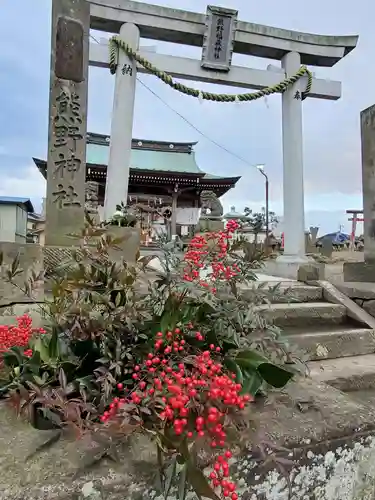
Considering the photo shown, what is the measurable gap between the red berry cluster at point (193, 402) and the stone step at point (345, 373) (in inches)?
64.5

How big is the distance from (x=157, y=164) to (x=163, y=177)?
241 centimetres

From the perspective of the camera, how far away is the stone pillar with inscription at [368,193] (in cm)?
382

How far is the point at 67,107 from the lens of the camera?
→ 3.72 meters

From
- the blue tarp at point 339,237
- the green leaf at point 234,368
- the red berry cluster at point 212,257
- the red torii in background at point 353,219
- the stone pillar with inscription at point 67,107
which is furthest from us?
the blue tarp at point 339,237

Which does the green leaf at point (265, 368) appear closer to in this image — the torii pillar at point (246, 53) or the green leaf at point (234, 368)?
the green leaf at point (234, 368)

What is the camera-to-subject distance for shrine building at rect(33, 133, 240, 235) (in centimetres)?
1552

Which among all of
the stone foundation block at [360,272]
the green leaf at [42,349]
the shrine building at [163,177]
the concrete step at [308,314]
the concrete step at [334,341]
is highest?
the shrine building at [163,177]

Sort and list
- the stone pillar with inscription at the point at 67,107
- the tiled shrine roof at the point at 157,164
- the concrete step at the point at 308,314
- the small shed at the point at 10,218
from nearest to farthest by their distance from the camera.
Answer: the concrete step at the point at 308,314 < the stone pillar with inscription at the point at 67,107 < the small shed at the point at 10,218 < the tiled shrine roof at the point at 157,164

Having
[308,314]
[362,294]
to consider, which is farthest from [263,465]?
[362,294]

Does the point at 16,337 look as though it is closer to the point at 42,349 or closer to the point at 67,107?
the point at 42,349

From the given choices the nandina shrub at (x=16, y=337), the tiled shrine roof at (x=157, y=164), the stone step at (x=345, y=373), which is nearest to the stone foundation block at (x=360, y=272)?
the stone step at (x=345, y=373)

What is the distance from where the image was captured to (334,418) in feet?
3.50

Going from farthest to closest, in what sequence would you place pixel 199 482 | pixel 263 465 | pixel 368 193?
pixel 368 193
pixel 263 465
pixel 199 482

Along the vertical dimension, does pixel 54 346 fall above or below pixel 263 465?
above
